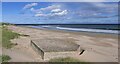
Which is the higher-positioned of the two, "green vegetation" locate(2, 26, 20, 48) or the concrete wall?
the concrete wall

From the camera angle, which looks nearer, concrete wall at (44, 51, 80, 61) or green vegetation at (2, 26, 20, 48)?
concrete wall at (44, 51, 80, 61)

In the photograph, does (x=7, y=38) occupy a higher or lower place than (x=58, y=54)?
lower

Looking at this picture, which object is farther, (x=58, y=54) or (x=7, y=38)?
(x=7, y=38)

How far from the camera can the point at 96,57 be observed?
46.3ft

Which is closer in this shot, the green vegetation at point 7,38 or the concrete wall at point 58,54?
the concrete wall at point 58,54

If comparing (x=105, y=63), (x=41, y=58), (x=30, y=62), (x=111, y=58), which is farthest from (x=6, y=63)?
(x=111, y=58)

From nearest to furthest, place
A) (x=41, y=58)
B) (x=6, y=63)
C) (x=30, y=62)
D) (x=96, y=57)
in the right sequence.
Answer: (x=6, y=63)
(x=30, y=62)
(x=41, y=58)
(x=96, y=57)

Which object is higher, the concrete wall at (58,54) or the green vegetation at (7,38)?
the concrete wall at (58,54)

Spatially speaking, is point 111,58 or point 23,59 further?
point 111,58

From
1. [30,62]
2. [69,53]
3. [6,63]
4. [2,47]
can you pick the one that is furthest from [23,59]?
[2,47]

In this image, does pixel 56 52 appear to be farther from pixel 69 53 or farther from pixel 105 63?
pixel 105 63

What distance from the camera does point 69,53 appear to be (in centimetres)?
1341

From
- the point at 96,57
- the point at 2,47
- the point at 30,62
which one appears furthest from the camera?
the point at 2,47

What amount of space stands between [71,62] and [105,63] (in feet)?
6.02
